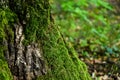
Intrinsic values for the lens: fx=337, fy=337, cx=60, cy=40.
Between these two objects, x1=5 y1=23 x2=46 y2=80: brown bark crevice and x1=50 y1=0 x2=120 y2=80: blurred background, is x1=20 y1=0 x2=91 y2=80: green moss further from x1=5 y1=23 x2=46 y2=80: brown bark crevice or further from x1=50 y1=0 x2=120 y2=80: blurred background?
x1=50 y1=0 x2=120 y2=80: blurred background

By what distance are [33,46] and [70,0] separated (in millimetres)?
4724

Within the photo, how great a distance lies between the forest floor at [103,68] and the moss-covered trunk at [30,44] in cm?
152

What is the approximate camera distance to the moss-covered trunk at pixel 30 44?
3312mm

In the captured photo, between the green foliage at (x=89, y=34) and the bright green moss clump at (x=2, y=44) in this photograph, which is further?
the green foliage at (x=89, y=34)

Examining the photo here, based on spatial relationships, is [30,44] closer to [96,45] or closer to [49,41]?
[49,41]

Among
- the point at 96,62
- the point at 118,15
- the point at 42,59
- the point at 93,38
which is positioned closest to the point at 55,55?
the point at 42,59

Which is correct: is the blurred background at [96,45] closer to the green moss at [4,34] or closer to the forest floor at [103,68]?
the forest floor at [103,68]

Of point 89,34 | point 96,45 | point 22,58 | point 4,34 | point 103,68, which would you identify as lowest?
point 89,34

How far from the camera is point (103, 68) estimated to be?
5.72 meters

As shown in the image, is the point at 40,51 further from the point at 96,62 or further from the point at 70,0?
the point at 70,0

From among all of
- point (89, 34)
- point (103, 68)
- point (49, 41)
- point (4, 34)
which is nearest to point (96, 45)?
point (89, 34)

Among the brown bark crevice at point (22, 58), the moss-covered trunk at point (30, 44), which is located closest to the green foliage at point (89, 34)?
the moss-covered trunk at point (30, 44)

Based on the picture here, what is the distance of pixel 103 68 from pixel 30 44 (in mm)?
2588

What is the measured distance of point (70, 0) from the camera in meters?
7.99
